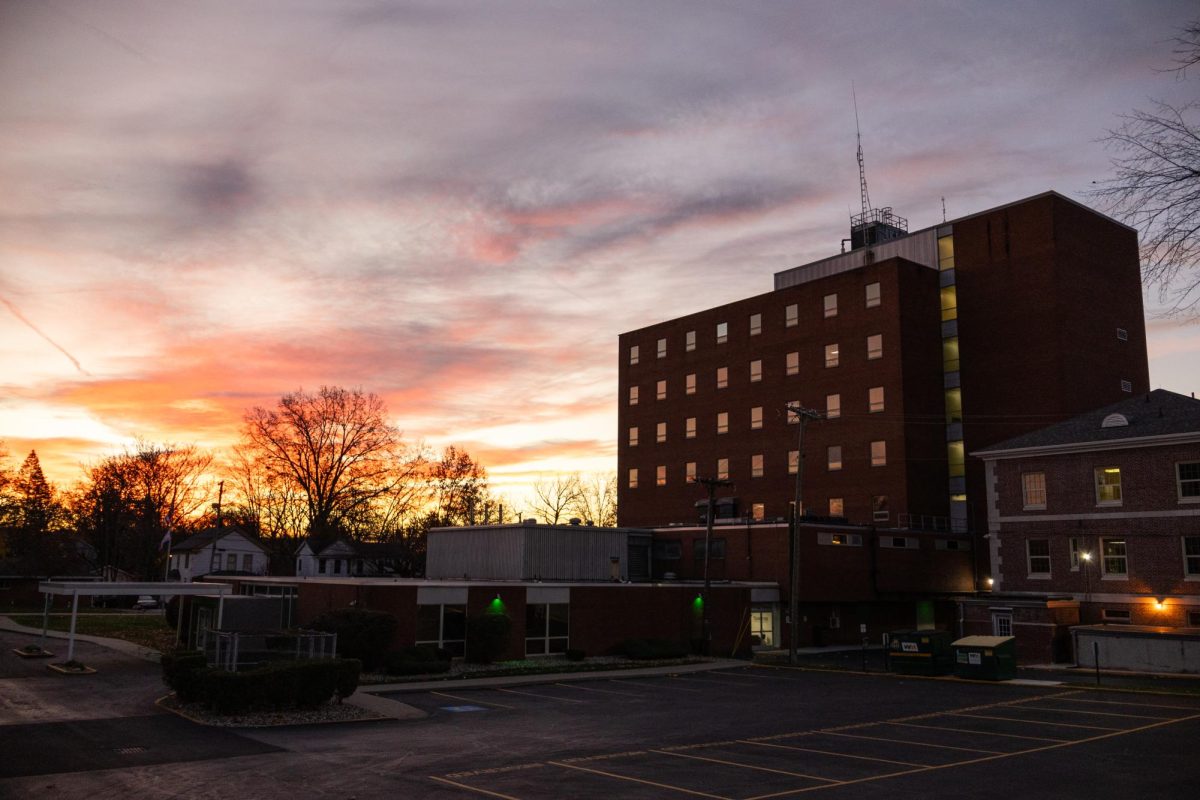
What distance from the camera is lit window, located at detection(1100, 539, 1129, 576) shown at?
46312 mm

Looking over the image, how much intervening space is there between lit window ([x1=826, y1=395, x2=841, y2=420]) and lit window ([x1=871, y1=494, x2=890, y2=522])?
694 cm

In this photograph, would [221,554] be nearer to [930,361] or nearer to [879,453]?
[879,453]

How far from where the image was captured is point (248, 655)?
2928 centimetres

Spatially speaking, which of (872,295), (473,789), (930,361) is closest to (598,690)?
(473,789)

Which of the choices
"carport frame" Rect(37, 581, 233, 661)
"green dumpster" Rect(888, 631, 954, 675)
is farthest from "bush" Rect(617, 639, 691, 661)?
"carport frame" Rect(37, 581, 233, 661)

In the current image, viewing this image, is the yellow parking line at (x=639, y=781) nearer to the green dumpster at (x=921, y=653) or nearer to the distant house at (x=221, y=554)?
the green dumpster at (x=921, y=653)

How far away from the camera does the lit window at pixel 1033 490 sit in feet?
A: 164

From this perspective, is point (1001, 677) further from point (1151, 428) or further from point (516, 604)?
point (516, 604)

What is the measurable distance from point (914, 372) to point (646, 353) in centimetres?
2663

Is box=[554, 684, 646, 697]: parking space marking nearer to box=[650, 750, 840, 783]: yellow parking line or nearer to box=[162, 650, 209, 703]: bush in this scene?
box=[650, 750, 840, 783]: yellow parking line

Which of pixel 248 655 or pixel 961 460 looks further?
pixel 961 460

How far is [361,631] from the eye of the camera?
3419 centimetres

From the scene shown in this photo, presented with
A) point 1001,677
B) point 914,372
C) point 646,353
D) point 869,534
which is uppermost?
point 646,353

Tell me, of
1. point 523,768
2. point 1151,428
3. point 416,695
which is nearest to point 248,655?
point 416,695
